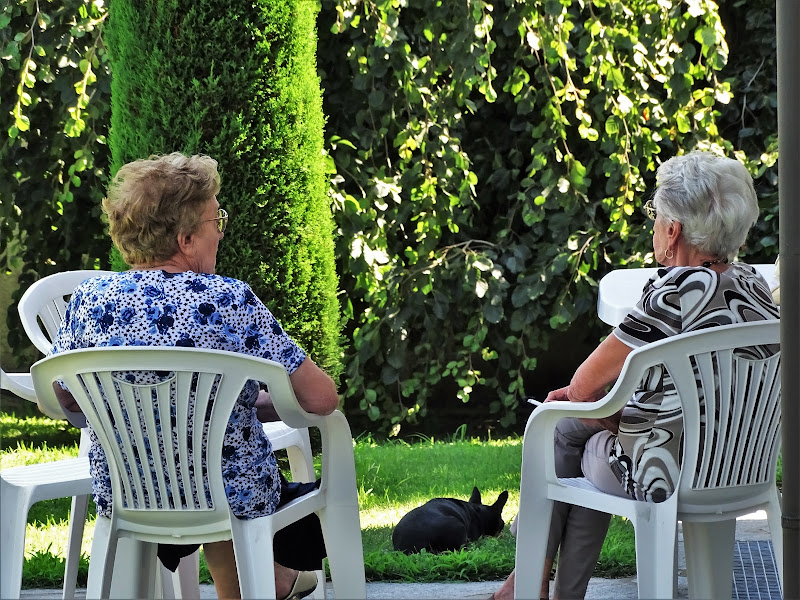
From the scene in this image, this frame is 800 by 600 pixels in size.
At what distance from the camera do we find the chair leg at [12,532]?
1.98m

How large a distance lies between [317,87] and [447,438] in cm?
208

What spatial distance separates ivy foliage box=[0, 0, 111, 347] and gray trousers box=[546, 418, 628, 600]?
3.18 metres

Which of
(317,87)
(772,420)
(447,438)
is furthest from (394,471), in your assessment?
(772,420)

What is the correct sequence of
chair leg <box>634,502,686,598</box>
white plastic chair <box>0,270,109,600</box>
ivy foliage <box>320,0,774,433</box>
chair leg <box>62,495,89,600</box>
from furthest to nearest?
ivy foliage <box>320,0,774,433</box>
chair leg <box>62,495,89,600</box>
white plastic chair <box>0,270,109,600</box>
chair leg <box>634,502,686,598</box>

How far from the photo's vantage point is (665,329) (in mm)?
2014

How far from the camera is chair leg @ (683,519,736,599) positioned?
2.15m

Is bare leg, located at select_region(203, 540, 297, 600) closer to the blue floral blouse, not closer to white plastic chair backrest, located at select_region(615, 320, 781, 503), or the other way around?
the blue floral blouse

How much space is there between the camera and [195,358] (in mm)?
1786

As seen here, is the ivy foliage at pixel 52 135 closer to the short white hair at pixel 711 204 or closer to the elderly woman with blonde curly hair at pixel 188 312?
the elderly woman with blonde curly hair at pixel 188 312

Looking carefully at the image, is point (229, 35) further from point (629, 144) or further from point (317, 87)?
point (629, 144)

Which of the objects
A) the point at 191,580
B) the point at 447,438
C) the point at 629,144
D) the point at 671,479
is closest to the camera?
the point at 671,479

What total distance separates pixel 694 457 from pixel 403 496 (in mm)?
2121

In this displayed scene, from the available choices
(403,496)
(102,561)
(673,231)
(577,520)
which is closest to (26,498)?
(102,561)

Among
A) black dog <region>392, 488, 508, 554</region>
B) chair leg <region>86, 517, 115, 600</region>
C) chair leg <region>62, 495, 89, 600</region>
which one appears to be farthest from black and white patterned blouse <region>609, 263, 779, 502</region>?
chair leg <region>62, 495, 89, 600</region>
